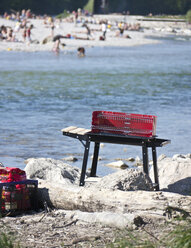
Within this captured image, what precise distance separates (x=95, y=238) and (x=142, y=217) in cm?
73

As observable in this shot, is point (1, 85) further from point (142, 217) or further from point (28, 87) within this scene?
point (142, 217)

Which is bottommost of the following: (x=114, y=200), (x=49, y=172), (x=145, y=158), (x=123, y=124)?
(x=49, y=172)

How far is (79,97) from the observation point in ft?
82.3

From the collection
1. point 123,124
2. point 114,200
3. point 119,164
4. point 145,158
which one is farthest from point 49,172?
point 119,164

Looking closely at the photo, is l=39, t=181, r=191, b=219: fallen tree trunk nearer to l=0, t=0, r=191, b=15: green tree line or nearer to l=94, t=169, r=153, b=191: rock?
l=94, t=169, r=153, b=191: rock

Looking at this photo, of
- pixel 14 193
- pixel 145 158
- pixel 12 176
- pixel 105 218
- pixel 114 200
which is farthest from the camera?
pixel 145 158

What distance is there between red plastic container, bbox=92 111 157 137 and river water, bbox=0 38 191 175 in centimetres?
268

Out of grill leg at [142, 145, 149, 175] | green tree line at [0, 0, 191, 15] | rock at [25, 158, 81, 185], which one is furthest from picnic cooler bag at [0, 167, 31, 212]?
green tree line at [0, 0, 191, 15]

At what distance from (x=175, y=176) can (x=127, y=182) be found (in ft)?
5.11

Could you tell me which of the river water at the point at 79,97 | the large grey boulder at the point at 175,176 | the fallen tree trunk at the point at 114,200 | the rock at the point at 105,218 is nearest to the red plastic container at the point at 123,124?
the large grey boulder at the point at 175,176

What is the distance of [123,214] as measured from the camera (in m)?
7.14

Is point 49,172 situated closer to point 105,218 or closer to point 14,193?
point 14,193

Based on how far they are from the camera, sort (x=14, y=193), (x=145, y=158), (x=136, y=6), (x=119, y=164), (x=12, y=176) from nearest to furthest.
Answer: (x=14, y=193), (x=12, y=176), (x=145, y=158), (x=119, y=164), (x=136, y=6)

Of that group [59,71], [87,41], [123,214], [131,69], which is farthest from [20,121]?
[87,41]
